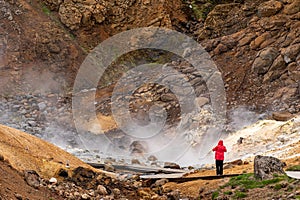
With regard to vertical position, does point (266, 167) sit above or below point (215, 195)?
above

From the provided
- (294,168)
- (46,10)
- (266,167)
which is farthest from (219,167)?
(46,10)

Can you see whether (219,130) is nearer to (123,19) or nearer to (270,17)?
(270,17)

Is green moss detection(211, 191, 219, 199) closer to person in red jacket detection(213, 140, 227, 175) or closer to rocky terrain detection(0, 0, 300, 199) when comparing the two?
rocky terrain detection(0, 0, 300, 199)

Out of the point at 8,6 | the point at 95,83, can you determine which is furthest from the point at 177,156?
the point at 8,6

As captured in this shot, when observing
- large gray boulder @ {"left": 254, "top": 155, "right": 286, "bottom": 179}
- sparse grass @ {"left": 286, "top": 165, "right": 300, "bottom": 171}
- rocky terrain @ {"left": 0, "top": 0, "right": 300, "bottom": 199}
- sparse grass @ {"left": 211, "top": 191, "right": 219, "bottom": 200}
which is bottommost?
sparse grass @ {"left": 211, "top": 191, "right": 219, "bottom": 200}

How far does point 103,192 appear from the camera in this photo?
1114 cm

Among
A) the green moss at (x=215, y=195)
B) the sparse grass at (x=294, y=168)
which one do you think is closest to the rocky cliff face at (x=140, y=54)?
the sparse grass at (x=294, y=168)

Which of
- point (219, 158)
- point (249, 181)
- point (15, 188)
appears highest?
point (219, 158)

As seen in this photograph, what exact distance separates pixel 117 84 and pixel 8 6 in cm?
759

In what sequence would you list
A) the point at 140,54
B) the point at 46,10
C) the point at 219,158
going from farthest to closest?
the point at 46,10 → the point at 140,54 → the point at 219,158

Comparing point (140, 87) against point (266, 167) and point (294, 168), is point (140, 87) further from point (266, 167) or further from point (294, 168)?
point (266, 167)

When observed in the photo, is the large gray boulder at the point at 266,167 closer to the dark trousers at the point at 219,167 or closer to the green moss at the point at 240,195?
the green moss at the point at 240,195

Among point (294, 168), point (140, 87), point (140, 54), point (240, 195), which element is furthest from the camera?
point (140, 54)

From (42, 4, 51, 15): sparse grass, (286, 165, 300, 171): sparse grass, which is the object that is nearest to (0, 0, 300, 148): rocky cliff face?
(42, 4, 51, 15): sparse grass
